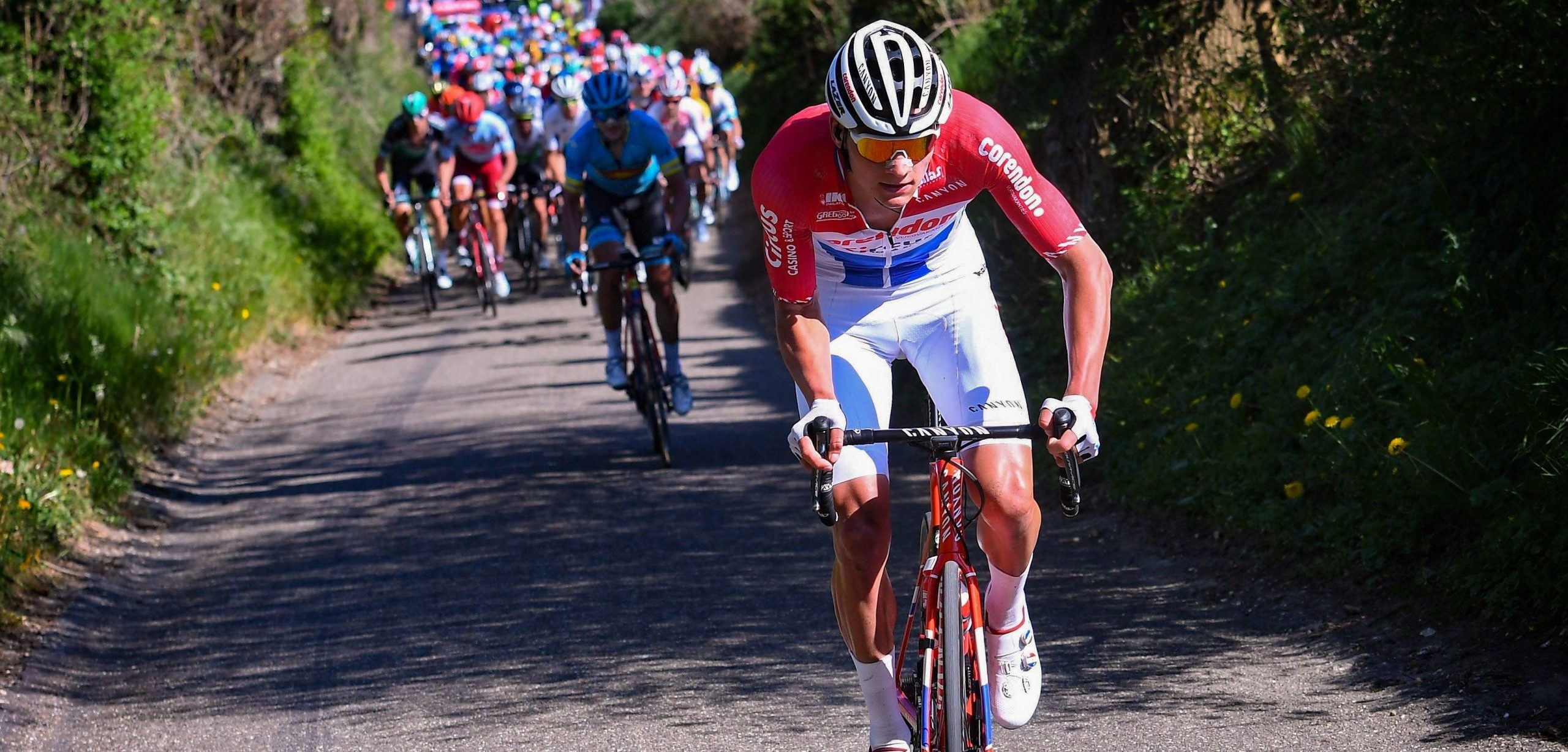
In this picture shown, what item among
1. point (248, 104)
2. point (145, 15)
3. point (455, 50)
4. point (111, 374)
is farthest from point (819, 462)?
point (455, 50)

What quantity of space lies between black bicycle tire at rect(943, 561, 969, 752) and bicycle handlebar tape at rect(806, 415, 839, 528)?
40 centimetres

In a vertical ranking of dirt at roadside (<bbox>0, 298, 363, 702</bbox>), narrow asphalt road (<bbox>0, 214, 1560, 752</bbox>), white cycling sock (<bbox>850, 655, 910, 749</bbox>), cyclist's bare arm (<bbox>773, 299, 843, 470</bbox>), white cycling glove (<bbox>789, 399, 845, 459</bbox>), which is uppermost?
cyclist's bare arm (<bbox>773, 299, 843, 470</bbox>)

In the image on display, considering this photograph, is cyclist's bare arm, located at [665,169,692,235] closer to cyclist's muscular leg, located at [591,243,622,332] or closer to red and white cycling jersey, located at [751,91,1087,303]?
cyclist's muscular leg, located at [591,243,622,332]

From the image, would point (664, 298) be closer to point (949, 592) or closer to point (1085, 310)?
point (1085, 310)

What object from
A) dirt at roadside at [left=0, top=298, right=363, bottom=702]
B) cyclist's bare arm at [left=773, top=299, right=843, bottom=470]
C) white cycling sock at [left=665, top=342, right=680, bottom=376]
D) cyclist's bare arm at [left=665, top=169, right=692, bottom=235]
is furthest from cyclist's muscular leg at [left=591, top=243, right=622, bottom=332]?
cyclist's bare arm at [left=773, top=299, right=843, bottom=470]

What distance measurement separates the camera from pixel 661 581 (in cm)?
700

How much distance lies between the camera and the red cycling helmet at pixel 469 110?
52.0 feet

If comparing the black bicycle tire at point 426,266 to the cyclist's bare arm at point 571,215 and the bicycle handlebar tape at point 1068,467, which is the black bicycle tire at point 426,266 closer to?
the cyclist's bare arm at point 571,215

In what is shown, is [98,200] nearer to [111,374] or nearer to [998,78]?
[111,374]

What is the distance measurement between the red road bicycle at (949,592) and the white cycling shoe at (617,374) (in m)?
5.93

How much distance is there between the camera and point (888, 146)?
393 cm

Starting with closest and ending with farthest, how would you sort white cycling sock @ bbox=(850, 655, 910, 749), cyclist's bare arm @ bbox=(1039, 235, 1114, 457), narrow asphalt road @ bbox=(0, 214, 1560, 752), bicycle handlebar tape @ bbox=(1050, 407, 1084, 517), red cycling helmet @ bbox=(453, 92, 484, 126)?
1. bicycle handlebar tape @ bbox=(1050, 407, 1084, 517)
2. cyclist's bare arm @ bbox=(1039, 235, 1114, 457)
3. white cycling sock @ bbox=(850, 655, 910, 749)
4. narrow asphalt road @ bbox=(0, 214, 1560, 752)
5. red cycling helmet @ bbox=(453, 92, 484, 126)

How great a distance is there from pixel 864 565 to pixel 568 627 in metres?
2.52

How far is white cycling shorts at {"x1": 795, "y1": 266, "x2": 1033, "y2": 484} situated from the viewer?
434 centimetres
